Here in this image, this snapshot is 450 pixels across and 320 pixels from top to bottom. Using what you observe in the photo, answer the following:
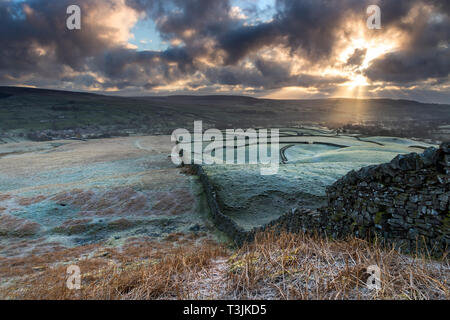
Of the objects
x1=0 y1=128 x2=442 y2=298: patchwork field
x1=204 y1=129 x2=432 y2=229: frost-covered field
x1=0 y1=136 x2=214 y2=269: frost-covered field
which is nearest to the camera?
x1=0 y1=128 x2=442 y2=298: patchwork field

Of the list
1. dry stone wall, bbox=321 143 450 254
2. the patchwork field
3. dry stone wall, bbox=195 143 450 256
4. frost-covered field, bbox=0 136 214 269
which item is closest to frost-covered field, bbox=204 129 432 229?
the patchwork field

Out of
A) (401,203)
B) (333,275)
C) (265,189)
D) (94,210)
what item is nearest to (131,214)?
(94,210)

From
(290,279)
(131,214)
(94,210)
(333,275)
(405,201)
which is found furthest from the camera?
(94,210)

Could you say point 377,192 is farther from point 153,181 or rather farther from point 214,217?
point 153,181

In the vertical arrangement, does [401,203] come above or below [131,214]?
above

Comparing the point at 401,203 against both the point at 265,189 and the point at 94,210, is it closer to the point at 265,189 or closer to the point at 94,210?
the point at 265,189

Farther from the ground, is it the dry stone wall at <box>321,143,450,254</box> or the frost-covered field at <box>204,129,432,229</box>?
the dry stone wall at <box>321,143,450,254</box>

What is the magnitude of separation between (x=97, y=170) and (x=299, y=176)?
25506 millimetres

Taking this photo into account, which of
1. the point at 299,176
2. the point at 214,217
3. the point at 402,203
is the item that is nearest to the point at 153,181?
the point at 214,217

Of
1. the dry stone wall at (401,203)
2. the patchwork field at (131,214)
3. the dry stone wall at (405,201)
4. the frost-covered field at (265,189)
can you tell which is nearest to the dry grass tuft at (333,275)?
the dry stone wall at (401,203)

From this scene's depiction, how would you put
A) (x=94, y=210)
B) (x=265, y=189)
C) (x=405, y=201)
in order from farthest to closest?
1. (x=94, y=210)
2. (x=265, y=189)
3. (x=405, y=201)

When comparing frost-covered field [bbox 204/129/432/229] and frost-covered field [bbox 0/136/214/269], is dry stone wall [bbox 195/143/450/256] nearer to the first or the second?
frost-covered field [bbox 204/129/432/229]

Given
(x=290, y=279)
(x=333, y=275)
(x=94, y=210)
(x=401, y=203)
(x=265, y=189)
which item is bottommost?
(x=94, y=210)
